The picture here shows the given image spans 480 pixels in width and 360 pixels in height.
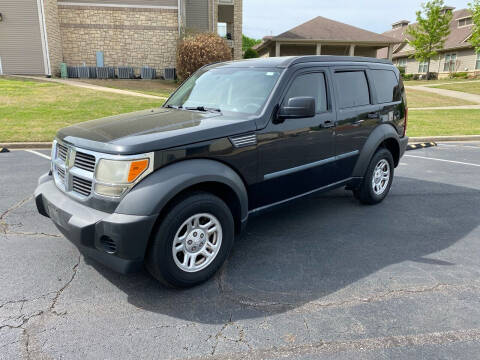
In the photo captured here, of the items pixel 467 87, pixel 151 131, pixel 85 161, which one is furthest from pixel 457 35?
pixel 85 161

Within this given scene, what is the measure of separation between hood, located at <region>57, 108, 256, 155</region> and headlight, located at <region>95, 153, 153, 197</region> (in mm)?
77

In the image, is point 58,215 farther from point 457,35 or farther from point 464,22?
point 464,22

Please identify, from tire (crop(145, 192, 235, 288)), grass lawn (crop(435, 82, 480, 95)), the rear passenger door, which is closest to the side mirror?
the rear passenger door

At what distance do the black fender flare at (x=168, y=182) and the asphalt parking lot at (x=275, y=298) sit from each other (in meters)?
0.83

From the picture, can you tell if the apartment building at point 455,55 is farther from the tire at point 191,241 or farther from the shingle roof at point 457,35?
the tire at point 191,241

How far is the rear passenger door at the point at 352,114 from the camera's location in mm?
4520

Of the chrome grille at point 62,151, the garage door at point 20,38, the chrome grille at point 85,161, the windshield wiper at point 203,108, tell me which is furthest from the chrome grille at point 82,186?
the garage door at point 20,38

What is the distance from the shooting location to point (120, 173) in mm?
2865

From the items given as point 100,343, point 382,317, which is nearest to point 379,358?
point 382,317

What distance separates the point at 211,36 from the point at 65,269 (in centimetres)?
2015

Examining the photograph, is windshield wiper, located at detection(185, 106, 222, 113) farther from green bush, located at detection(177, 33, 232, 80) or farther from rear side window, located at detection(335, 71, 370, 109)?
green bush, located at detection(177, 33, 232, 80)

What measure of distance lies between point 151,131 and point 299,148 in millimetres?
1602

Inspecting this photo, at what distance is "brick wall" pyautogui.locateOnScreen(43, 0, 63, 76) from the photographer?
22.9 meters

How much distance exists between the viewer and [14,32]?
A: 2308 cm
